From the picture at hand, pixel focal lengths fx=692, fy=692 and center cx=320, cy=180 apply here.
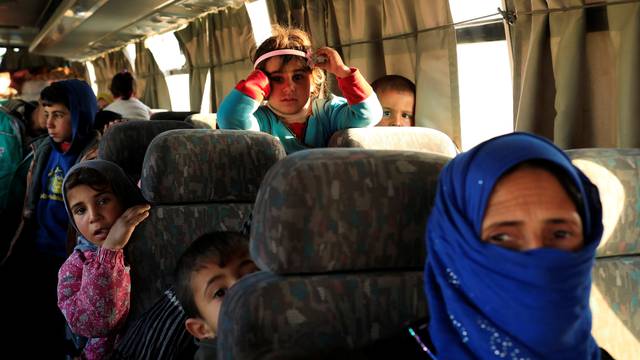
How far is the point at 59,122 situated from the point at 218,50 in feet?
16.2

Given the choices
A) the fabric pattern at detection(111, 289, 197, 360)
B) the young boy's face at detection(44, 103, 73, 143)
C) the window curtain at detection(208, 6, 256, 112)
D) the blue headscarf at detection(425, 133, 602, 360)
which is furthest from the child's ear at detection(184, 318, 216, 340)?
the window curtain at detection(208, 6, 256, 112)

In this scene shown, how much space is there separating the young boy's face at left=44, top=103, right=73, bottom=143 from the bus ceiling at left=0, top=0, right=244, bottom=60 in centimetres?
390

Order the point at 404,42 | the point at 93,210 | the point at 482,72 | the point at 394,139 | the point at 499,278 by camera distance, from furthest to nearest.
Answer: the point at 404,42 < the point at 482,72 < the point at 394,139 < the point at 93,210 < the point at 499,278

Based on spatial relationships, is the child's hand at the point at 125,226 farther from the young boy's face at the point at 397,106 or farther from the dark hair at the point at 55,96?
the young boy's face at the point at 397,106

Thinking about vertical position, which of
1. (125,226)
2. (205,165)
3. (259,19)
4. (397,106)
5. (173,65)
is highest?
(259,19)

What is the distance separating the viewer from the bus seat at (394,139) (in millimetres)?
3205

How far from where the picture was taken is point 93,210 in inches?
115

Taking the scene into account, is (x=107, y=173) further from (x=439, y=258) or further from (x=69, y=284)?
(x=439, y=258)

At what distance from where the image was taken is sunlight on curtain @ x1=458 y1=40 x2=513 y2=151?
408 cm

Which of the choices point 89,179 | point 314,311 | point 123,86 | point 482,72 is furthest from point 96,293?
point 123,86

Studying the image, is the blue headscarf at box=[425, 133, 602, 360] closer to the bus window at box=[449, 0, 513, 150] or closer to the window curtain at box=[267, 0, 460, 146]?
the bus window at box=[449, 0, 513, 150]

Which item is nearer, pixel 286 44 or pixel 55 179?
pixel 286 44

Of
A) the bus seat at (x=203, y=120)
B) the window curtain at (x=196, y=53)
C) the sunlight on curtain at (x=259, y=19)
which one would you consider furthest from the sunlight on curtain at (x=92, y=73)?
the bus seat at (x=203, y=120)

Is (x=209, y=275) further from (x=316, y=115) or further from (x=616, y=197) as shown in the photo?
(x=316, y=115)
